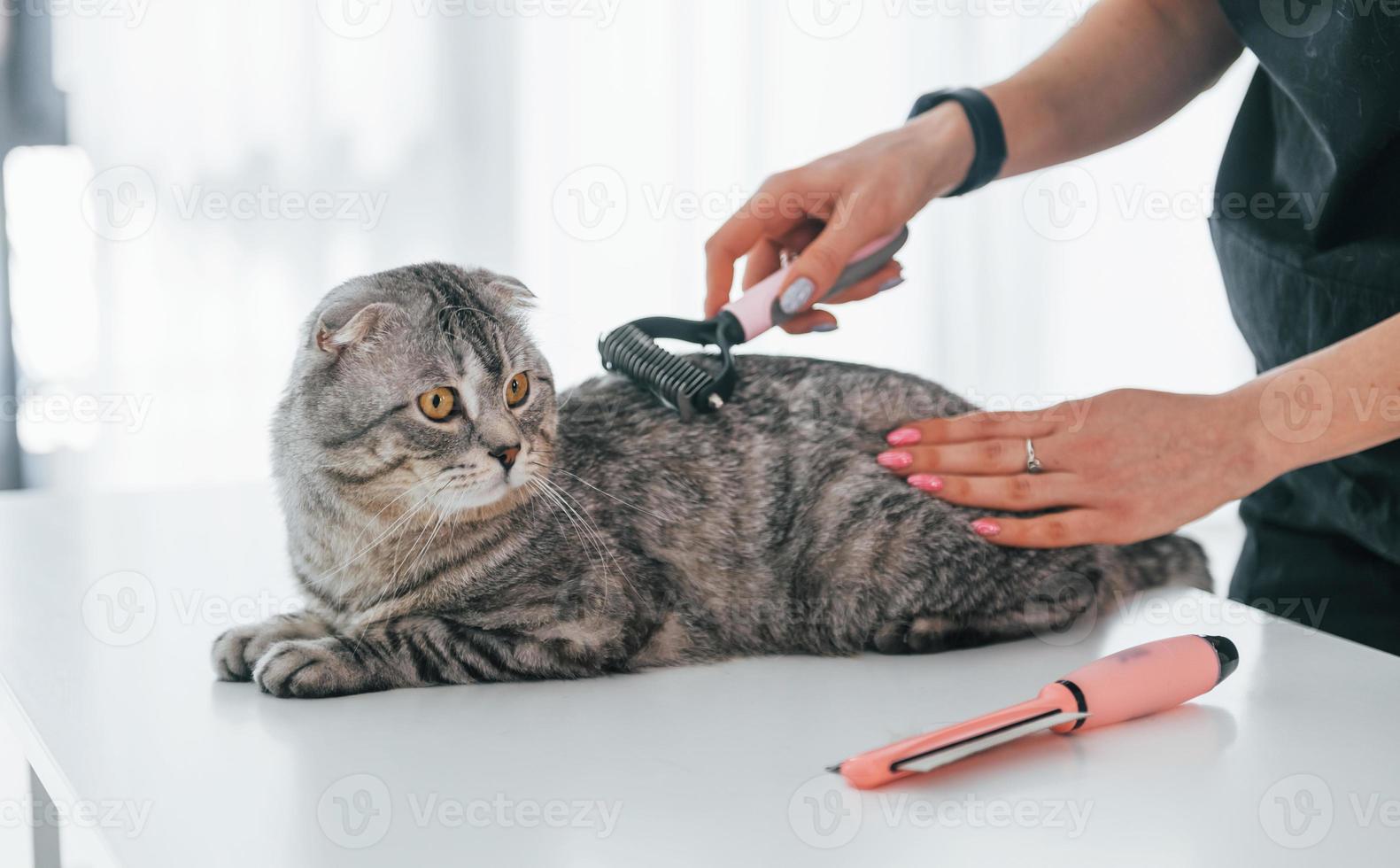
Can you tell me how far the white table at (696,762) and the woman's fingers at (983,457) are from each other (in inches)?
7.3

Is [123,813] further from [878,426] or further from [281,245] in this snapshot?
[281,245]

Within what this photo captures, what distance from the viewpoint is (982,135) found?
1.58m

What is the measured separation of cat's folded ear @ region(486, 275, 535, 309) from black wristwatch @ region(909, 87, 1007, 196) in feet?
2.08

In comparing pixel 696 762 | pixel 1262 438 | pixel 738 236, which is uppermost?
pixel 738 236

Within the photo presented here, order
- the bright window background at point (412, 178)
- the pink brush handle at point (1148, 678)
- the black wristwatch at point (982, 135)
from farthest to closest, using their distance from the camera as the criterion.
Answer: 1. the bright window background at point (412, 178)
2. the black wristwatch at point (982, 135)
3. the pink brush handle at point (1148, 678)

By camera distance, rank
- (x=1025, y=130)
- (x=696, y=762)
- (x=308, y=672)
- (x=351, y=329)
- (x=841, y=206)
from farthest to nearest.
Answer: (x=1025, y=130), (x=841, y=206), (x=351, y=329), (x=308, y=672), (x=696, y=762)

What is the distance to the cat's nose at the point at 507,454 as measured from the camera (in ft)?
3.91

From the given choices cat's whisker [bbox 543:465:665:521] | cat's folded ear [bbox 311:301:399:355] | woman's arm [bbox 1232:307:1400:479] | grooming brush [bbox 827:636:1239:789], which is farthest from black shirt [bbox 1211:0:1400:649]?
cat's folded ear [bbox 311:301:399:355]

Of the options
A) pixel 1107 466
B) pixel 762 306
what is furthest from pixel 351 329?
pixel 1107 466

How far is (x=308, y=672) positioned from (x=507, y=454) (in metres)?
0.28

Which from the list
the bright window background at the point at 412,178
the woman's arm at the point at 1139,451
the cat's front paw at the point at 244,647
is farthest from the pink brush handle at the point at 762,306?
the bright window background at the point at 412,178

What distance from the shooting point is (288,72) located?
9.36ft

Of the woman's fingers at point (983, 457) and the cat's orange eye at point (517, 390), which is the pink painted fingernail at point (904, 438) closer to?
the woman's fingers at point (983, 457)

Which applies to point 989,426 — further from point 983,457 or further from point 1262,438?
point 1262,438
